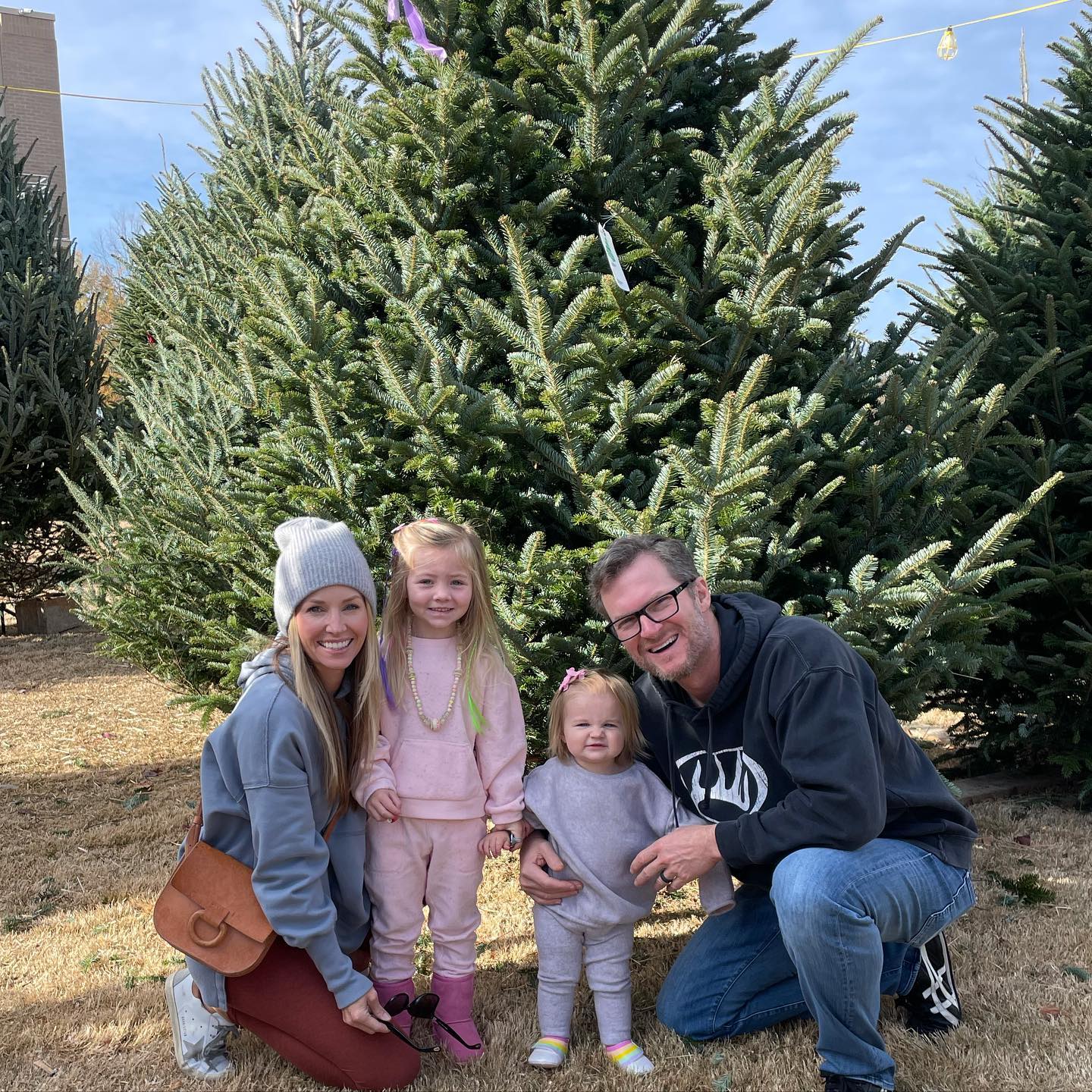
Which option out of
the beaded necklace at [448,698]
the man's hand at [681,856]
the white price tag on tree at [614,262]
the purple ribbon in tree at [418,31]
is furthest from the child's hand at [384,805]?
the purple ribbon in tree at [418,31]

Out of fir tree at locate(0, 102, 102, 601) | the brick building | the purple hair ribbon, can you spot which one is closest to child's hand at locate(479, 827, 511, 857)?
the purple hair ribbon

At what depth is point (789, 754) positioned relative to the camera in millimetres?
2334

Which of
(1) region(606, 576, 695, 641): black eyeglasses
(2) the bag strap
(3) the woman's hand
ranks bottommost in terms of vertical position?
(3) the woman's hand

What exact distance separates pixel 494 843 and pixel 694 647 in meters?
0.80

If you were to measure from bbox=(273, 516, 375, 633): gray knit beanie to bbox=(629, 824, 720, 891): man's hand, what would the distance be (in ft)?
3.34

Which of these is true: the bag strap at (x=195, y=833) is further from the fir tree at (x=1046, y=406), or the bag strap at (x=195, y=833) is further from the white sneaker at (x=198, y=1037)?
the fir tree at (x=1046, y=406)

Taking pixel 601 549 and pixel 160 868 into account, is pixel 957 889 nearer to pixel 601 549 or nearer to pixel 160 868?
pixel 601 549

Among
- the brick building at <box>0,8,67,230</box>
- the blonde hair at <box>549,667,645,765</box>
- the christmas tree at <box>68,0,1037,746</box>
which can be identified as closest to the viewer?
the blonde hair at <box>549,667,645,765</box>

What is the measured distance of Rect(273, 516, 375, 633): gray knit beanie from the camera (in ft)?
8.30

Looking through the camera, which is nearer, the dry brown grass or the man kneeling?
the man kneeling

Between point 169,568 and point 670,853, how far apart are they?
4.41m

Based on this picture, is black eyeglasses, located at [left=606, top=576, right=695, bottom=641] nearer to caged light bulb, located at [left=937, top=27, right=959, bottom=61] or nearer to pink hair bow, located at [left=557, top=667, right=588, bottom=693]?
pink hair bow, located at [left=557, top=667, right=588, bottom=693]

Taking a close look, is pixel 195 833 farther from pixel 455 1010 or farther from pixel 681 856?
pixel 681 856

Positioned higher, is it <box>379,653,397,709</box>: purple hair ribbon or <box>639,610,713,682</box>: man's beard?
<box>639,610,713,682</box>: man's beard
